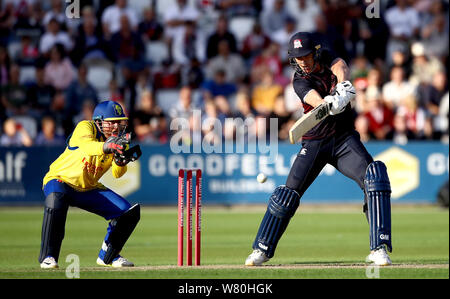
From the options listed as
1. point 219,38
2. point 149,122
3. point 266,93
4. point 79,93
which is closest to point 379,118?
point 266,93

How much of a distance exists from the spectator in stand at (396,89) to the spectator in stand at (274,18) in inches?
127

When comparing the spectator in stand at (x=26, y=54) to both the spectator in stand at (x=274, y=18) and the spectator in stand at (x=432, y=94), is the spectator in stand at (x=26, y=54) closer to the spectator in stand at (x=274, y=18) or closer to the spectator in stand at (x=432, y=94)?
the spectator in stand at (x=274, y=18)

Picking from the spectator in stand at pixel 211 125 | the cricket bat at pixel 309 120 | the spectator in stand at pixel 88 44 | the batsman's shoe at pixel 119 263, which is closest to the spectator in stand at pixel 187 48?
the spectator in stand at pixel 88 44

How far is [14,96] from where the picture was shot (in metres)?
20.0

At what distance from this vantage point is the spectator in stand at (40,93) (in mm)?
20234

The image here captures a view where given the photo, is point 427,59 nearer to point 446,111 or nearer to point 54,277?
point 446,111

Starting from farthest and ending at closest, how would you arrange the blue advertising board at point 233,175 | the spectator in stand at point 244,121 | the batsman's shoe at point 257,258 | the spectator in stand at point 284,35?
the spectator in stand at point 284,35 < the spectator in stand at point 244,121 < the blue advertising board at point 233,175 < the batsman's shoe at point 257,258

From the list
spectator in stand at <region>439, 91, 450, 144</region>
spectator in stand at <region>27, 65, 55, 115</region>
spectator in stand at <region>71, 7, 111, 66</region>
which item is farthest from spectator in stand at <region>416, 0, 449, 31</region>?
spectator in stand at <region>27, 65, 55, 115</region>

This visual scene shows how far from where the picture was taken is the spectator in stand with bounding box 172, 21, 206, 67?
21219mm

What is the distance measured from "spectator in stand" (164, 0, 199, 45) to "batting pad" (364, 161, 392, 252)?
1319 cm

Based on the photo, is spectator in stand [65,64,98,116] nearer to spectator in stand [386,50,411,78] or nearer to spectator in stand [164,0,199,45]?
spectator in stand [164,0,199,45]

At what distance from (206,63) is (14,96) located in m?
4.41


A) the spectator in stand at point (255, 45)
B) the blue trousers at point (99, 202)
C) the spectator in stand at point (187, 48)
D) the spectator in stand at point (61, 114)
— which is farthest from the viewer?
the spectator in stand at point (255, 45)
